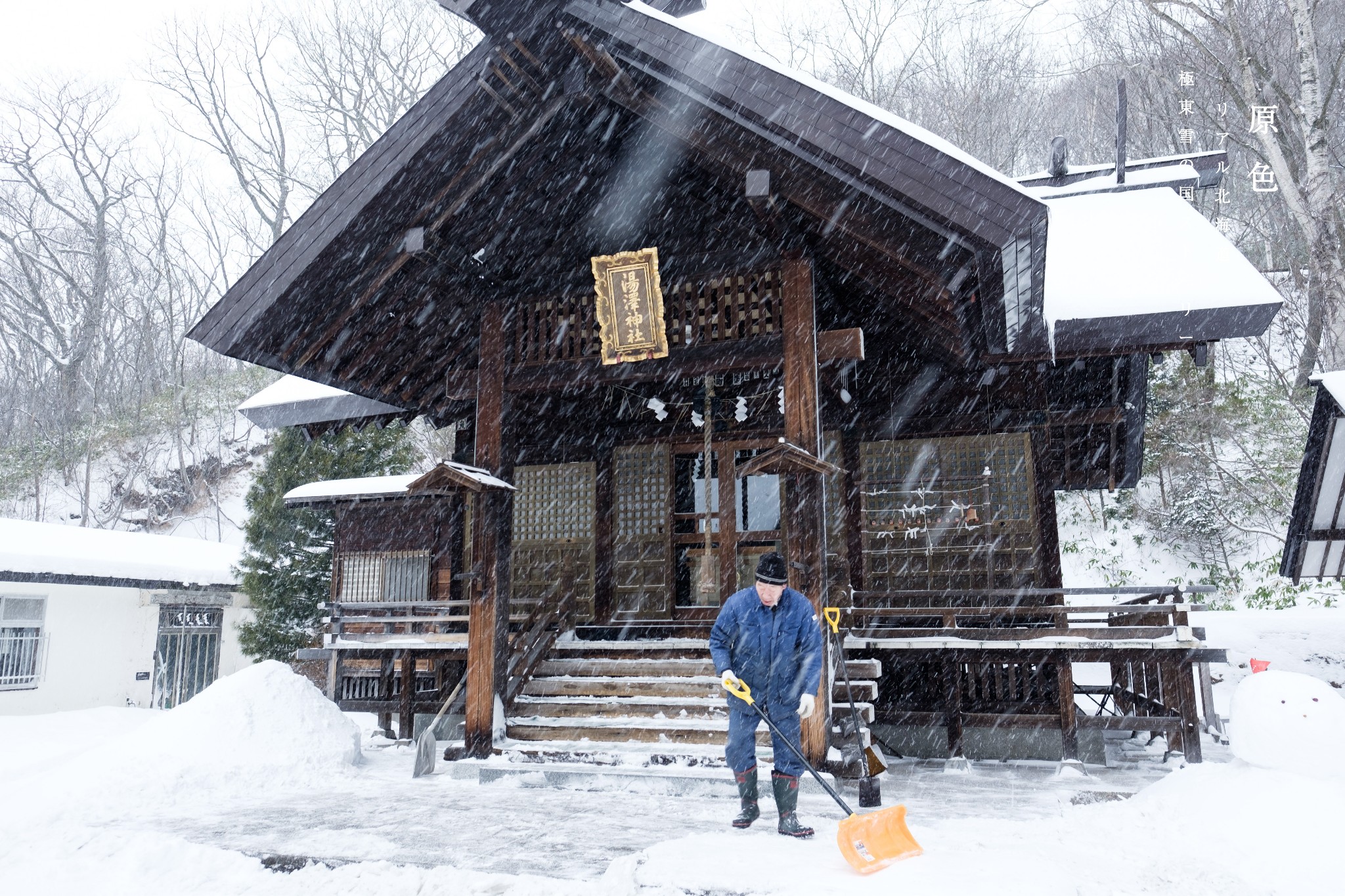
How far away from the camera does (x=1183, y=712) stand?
8.34 metres

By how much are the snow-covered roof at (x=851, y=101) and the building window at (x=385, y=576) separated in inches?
350

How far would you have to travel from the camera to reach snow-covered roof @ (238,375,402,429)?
10867mm

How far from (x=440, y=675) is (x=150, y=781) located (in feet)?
15.1

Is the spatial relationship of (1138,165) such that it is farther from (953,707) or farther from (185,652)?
(185,652)

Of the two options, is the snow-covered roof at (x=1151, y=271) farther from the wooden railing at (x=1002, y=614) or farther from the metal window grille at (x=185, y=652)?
the metal window grille at (x=185, y=652)

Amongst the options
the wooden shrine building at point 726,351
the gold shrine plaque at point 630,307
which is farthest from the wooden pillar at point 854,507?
the gold shrine plaque at point 630,307

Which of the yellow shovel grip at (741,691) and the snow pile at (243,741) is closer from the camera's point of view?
the yellow shovel grip at (741,691)

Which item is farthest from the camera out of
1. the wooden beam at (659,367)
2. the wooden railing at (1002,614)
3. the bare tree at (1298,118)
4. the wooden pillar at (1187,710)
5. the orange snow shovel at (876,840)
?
the bare tree at (1298,118)

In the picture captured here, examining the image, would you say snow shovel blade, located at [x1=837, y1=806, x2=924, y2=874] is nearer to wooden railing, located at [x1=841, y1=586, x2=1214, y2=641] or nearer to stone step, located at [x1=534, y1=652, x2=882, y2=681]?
stone step, located at [x1=534, y1=652, x2=882, y2=681]

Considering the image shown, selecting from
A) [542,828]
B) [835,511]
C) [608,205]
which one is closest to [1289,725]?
[542,828]

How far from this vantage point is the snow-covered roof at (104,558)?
15.4 metres

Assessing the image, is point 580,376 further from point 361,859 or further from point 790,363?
point 361,859

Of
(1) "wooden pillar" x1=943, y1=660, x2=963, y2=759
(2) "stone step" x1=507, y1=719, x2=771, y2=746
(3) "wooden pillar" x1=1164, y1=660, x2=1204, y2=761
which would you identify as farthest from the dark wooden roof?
(2) "stone step" x1=507, y1=719, x2=771, y2=746

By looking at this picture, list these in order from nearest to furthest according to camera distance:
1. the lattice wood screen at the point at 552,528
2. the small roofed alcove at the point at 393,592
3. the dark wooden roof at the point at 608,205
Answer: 1. the dark wooden roof at the point at 608,205
2. the small roofed alcove at the point at 393,592
3. the lattice wood screen at the point at 552,528
